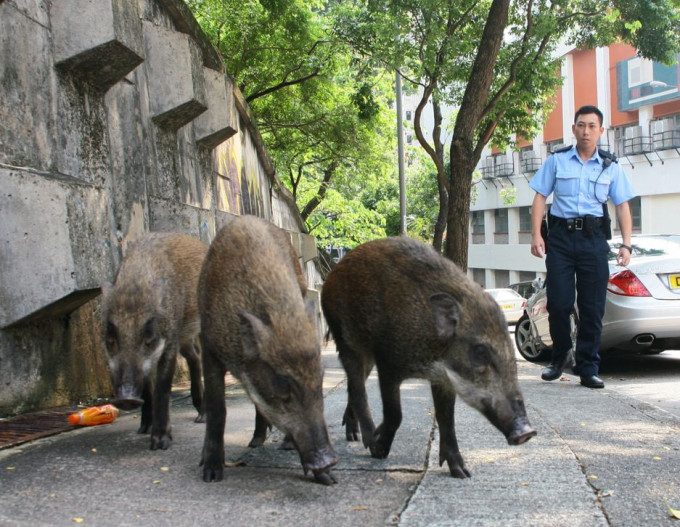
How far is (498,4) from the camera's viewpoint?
12383 mm

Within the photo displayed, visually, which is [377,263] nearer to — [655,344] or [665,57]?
[655,344]

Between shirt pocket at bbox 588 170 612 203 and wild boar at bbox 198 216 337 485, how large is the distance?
12.5 ft

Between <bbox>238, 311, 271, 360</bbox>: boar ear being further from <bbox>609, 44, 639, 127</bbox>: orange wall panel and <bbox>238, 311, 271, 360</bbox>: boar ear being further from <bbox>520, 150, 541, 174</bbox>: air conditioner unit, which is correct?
<bbox>520, 150, 541, 174</bbox>: air conditioner unit

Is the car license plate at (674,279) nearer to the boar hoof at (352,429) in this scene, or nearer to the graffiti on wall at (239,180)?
the boar hoof at (352,429)

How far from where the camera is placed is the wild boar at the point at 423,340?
3.86 metres

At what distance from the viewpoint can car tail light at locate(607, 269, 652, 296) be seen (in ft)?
29.4

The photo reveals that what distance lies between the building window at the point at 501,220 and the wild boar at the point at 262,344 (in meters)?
47.2

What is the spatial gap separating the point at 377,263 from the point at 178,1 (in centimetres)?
615

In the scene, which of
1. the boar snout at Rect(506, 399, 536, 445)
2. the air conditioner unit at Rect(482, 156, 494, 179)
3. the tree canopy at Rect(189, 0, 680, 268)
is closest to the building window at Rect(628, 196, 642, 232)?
the air conditioner unit at Rect(482, 156, 494, 179)

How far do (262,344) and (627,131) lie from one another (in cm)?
3894

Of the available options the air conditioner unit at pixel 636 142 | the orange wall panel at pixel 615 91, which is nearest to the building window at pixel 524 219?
the orange wall panel at pixel 615 91

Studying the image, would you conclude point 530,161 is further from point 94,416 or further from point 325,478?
point 325,478

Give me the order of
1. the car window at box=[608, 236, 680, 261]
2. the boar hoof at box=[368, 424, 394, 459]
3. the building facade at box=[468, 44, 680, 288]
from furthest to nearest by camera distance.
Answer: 1. the building facade at box=[468, 44, 680, 288]
2. the car window at box=[608, 236, 680, 261]
3. the boar hoof at box=[368, 424, 394, 459]

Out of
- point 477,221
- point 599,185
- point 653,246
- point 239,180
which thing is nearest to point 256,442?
point 599,185
